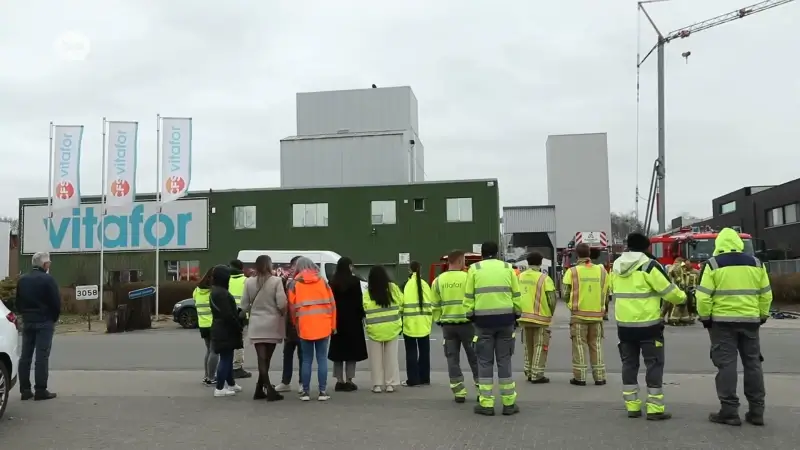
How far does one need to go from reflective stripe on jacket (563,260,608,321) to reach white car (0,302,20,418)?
22.5ft

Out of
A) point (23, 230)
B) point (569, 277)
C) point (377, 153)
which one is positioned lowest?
point (569, 277)

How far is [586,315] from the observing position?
31.3 feet

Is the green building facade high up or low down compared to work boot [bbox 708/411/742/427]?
up

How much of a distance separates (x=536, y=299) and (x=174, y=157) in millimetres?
21333

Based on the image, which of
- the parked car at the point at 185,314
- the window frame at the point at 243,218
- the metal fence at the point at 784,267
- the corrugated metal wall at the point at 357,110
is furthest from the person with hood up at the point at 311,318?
the corrugated metal wall at the point at 357,110

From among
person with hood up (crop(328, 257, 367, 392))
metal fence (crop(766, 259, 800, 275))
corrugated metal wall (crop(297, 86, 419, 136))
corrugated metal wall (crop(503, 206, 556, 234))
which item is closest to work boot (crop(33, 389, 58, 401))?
person with hood up (crop(328, 257, 367, 392))

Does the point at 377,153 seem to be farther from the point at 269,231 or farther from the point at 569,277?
the point at 569,277

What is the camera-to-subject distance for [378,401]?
875cm

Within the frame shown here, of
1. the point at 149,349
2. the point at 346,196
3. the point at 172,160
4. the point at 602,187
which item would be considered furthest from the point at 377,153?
the point at 149,349

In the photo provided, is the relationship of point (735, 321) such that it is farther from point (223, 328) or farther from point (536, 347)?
point (223, 328)

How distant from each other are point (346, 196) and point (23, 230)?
65.2 ft

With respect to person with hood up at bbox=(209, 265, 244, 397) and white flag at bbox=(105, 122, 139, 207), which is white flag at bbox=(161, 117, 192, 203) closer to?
white flag at bbox=(105, 122, 139, 207)

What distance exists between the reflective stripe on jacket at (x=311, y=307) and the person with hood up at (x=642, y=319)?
3.51m

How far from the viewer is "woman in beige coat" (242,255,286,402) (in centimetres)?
898
